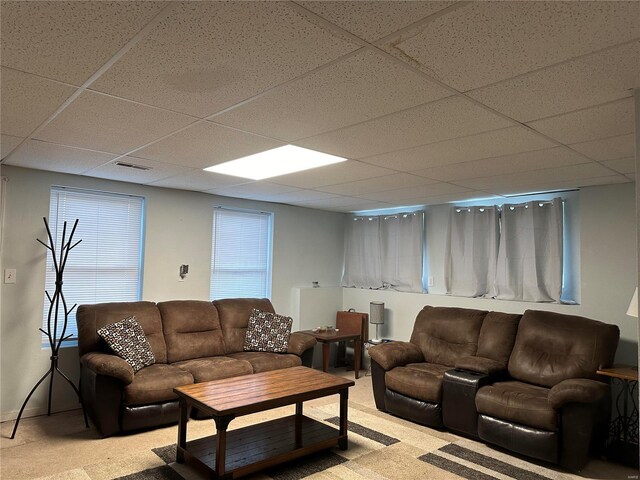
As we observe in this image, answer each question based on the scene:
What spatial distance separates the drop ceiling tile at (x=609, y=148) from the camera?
2617mm

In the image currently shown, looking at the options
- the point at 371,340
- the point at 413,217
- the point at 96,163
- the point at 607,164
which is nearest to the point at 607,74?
the point at 607,164

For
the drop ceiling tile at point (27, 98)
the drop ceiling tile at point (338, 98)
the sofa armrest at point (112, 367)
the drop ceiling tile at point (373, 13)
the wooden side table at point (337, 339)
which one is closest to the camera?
the drop ceiling tile at point (373, 13)

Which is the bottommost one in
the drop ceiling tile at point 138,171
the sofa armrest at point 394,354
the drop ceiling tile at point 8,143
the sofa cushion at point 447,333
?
the sofa armrest at point 394,354

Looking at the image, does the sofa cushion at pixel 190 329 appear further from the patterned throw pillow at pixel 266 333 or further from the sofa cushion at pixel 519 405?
the sofa cushion at pixel 519 405

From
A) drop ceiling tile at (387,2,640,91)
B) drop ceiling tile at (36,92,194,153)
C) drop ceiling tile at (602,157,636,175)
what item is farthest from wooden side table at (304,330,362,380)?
drop ceiling tile at (387,2,640,91)

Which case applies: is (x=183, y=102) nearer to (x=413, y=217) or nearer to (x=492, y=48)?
(x=492, y=48)

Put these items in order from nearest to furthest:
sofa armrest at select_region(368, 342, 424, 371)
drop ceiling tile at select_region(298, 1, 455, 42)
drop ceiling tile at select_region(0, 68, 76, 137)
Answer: drop ceiling tile at select_region(298, 1, 455, 42), drop ceiling tile at select_region(0, 68, 76, 137), sofa armrest at select_region(368, 342, 424, 371)

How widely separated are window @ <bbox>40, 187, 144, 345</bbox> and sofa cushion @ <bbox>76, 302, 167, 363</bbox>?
0.31 meters

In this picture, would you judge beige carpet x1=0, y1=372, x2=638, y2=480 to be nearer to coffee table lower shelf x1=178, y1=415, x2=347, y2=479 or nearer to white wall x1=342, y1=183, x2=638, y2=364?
coffee table lower shelf x1=178, y1=415, x2=347, y2=479

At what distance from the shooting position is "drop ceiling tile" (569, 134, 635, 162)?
262 cm

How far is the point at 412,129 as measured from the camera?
2.50m

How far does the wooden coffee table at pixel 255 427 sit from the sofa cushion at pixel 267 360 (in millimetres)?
692

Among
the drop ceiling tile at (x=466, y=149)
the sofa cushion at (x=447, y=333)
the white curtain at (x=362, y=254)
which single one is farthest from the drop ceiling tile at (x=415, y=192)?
the sofa cushion at (x=447, y=333)

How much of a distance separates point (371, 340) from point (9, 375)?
3.98 metres
